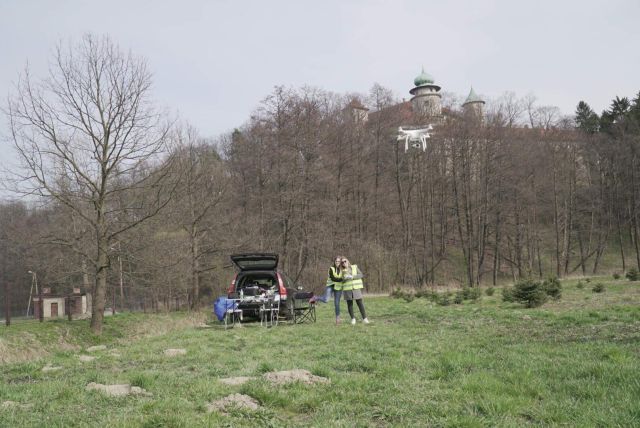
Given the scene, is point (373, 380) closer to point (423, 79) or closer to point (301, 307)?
point (301, 307)

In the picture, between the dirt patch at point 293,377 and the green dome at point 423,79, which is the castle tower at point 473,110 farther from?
the dirt patch at point 293,377

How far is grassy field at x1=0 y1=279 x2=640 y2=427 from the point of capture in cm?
399

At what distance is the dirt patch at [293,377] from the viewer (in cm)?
525

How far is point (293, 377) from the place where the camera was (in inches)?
213

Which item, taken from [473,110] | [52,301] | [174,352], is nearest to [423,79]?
[473,110]

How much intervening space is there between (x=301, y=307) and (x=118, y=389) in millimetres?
9492

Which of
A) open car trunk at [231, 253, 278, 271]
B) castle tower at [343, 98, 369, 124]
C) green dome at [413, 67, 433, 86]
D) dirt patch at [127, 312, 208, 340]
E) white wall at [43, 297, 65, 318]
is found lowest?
dirt patch at [127, 312, 208, 340]

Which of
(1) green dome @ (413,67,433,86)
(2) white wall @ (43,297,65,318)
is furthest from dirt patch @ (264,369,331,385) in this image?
(1) green dome @ (413,67,433,86)

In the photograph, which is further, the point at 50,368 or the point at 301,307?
the point at 301,307

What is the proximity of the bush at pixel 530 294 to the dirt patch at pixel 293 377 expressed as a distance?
9.80m

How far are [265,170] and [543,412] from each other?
92.0ft

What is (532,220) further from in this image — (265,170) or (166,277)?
(166,277)

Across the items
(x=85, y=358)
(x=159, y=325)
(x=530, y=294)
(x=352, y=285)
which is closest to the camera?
(x=85, y=358)

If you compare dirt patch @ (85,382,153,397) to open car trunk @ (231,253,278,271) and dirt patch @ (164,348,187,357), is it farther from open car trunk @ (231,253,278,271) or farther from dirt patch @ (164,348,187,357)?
open car trunk @ (231,253,278,271)
